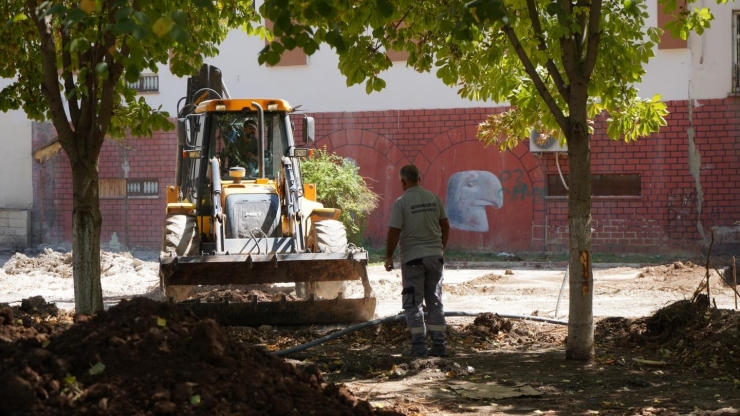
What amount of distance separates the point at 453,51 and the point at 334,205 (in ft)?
38.1

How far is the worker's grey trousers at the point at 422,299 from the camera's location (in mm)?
9172

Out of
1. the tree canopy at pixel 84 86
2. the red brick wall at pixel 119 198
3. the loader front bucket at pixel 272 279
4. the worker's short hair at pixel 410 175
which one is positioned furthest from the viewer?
the red brick wall at pixel 119 198

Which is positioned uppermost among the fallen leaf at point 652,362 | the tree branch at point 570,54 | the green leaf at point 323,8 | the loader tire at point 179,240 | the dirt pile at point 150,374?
the tree branch at point 570,54

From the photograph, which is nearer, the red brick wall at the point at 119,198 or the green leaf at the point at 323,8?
the green leaf at the point at 323,8

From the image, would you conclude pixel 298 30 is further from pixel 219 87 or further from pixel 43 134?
pixel 43 134

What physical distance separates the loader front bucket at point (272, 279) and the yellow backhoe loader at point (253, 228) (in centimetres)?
1

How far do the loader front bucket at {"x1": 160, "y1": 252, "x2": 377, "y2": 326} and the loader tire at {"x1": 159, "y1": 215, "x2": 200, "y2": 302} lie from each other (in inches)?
17.0

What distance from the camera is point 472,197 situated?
23266 millimetres

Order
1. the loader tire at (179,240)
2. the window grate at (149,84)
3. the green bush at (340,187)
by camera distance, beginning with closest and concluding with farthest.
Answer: the loader tire at (179,240) → the green bush at (340,187) → the window grate at (149,84)

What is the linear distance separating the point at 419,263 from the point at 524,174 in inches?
557

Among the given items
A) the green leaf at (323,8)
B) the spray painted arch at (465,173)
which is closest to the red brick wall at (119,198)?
the spray painted arch at (465,173)

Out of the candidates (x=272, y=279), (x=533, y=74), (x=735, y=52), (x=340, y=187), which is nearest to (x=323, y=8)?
(x=533, y=74)

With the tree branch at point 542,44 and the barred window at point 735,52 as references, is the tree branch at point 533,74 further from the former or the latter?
the barred window at point 735,52

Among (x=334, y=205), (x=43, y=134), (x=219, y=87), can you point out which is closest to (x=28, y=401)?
(x=219, y=87)
